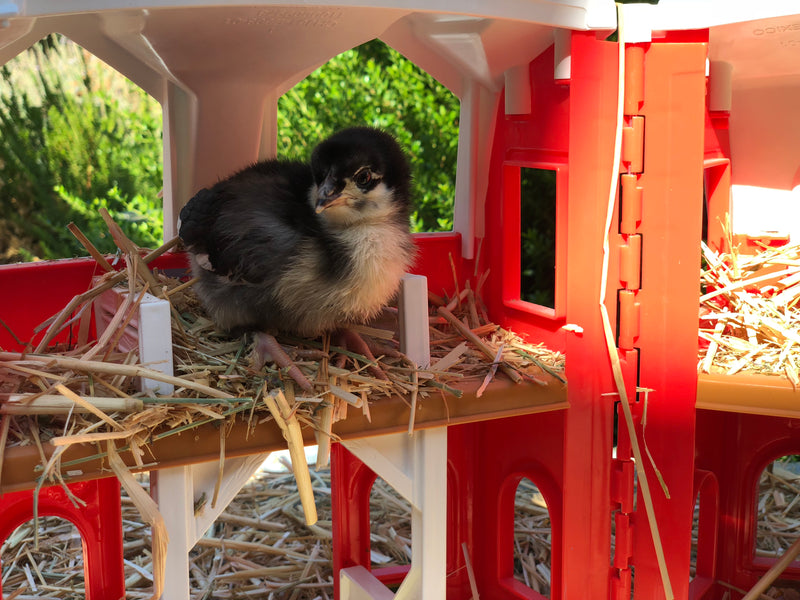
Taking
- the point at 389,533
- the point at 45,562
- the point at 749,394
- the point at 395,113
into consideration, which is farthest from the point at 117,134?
the point at 749,394

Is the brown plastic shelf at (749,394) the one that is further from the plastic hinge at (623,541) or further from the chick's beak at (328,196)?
the chick's beak at (328,196)

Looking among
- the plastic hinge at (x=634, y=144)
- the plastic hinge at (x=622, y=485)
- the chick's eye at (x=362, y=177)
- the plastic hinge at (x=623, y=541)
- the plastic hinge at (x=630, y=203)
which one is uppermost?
the plastic hinge at (x=634, y=144)

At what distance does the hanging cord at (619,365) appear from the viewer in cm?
183

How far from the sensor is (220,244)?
184 centimetres

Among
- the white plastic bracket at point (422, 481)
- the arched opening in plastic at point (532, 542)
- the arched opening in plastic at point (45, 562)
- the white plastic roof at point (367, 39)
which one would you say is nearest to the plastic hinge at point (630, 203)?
the white plastic roof at point (367, 39)

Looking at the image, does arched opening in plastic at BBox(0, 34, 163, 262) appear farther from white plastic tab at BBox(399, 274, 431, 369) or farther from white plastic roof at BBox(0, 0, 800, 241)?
white plastic tab at BBox(399, 274, 431, 369)

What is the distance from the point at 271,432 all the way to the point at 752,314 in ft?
3.52

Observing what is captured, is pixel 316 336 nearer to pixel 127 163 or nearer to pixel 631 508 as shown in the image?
pixel 631 508

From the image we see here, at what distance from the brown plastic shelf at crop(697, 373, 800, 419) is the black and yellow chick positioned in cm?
64

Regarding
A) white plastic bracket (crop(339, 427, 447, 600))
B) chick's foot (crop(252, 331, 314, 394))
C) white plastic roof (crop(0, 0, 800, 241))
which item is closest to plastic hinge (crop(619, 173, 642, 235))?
white plastic roof (crop(0, 0, 800, 241))

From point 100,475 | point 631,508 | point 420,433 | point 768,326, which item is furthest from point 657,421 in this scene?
point 100,475

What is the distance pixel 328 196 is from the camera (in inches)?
68.1

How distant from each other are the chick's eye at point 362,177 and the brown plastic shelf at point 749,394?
761 mm

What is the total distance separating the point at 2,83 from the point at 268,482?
3.41 metres
